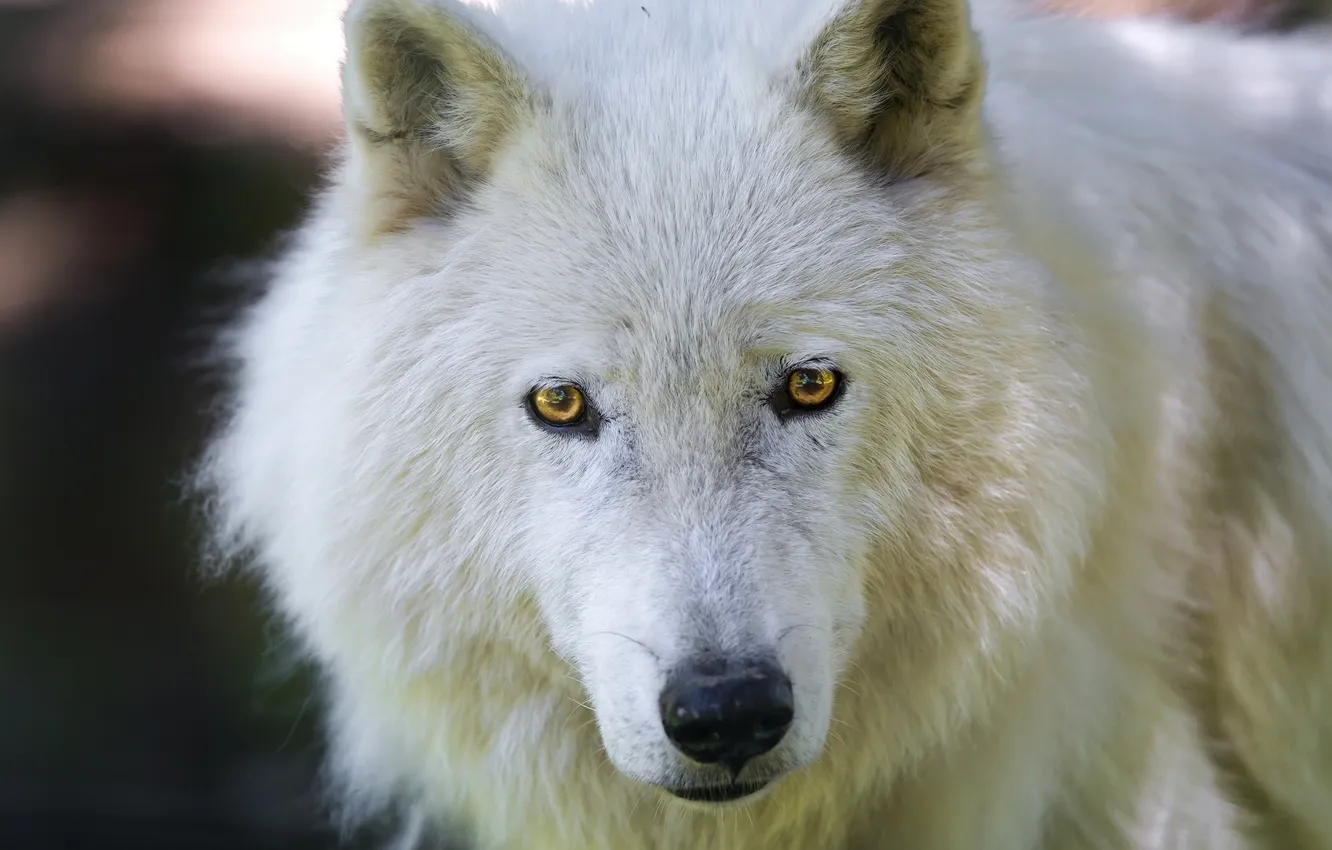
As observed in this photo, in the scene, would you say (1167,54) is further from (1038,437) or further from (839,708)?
(839,708)

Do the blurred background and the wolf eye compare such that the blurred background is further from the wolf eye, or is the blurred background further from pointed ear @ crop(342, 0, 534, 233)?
the wolf eye

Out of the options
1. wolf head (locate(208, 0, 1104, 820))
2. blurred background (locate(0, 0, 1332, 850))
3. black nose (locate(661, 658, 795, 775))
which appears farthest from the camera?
blurred background (locate(0, 0, 1332, 850))

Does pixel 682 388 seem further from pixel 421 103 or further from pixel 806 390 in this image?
pixel 421 103

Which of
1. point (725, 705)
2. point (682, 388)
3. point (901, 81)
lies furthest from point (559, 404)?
point (901, 81)

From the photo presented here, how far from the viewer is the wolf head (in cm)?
208

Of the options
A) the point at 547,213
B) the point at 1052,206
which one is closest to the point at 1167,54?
the point at 1052,206

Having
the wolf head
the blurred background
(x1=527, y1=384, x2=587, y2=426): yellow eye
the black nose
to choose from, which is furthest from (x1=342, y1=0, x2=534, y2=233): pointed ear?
the blurred background

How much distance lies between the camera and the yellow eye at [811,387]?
2.14 m

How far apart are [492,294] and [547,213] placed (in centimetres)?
18

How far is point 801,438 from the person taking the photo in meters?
2.15

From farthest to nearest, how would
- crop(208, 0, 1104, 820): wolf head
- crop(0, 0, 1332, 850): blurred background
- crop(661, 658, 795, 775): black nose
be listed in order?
crop(0, 0, 1332, 850): blurred background
crop(208, 0, 1104, 820): wolf head
crop(661, 658, 795, 775): black nose

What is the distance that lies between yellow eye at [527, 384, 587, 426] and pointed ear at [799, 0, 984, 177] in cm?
69

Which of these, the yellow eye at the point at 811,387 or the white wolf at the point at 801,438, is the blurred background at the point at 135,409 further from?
the yellow eye at the point at 811,387

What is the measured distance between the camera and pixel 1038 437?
90.0 inches
